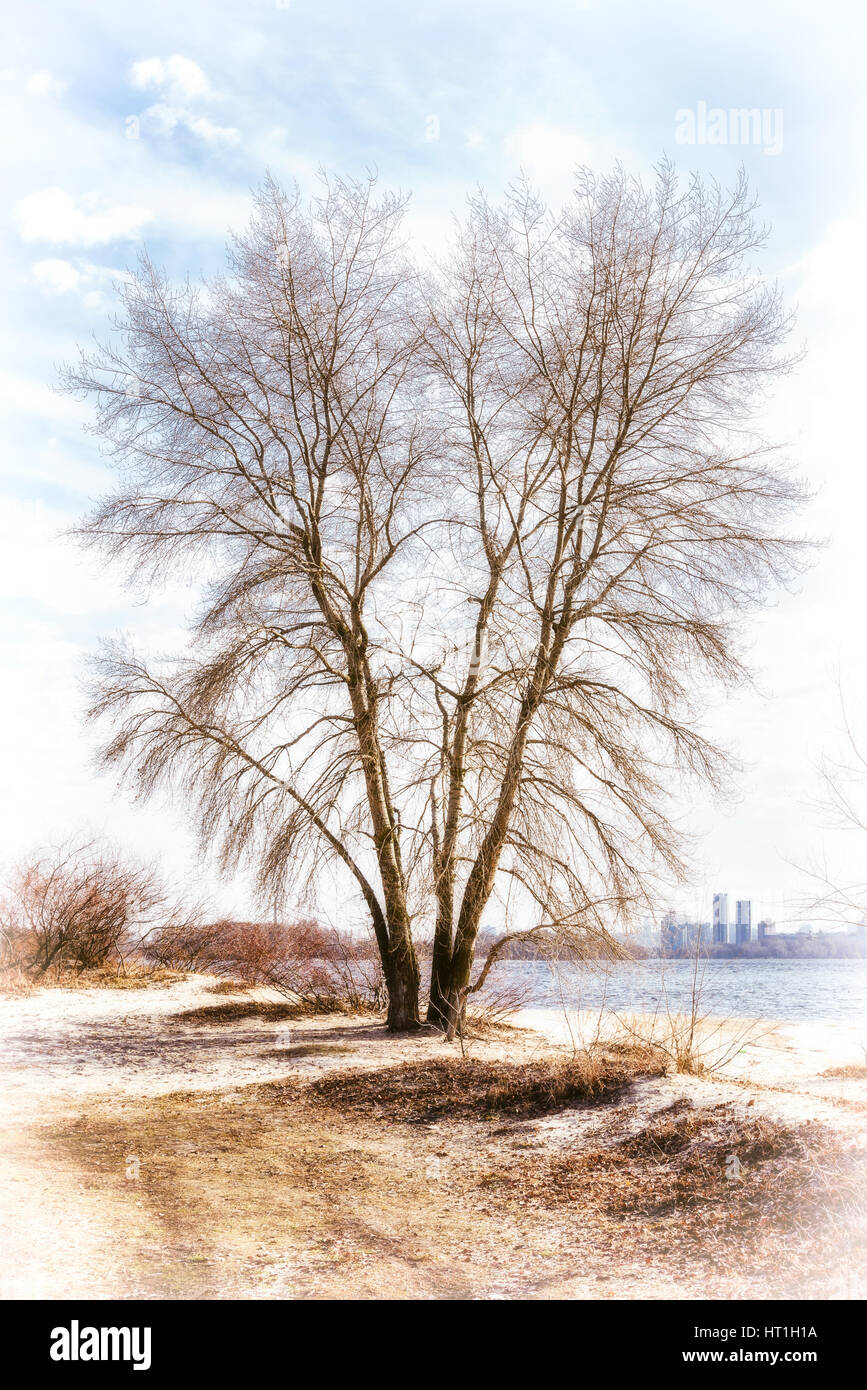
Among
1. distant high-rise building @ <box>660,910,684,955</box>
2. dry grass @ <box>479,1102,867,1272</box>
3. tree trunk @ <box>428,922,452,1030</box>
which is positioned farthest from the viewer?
tree trunk @ <box>428,922,452,1030</box>

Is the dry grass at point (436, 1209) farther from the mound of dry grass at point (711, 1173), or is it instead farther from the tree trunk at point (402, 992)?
the tree trunk at point (402, 992)

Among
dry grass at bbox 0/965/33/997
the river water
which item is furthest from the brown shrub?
the river water

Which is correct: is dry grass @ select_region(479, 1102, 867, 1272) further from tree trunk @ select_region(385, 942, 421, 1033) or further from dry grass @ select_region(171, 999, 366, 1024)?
dry grass @ select_region(171, 999, 366, 1024)

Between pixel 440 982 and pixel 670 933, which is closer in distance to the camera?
pixel 670 933

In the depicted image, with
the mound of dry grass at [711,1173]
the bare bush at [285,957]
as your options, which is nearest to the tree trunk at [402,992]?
the bare bush at [285,957]

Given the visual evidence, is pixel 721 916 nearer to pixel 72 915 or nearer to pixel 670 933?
pixel 670 933

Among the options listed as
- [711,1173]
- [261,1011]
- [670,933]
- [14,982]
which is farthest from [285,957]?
[711,1173]
